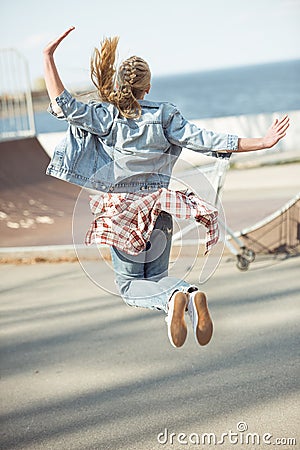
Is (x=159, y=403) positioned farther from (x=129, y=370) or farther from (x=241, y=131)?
(x=241, y=131)

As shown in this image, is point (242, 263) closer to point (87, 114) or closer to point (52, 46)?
point (87, 114)

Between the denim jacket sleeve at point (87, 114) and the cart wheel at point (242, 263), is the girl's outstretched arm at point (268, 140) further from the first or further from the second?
the cart wheel at point (242, 263)

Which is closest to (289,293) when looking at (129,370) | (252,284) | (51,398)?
(252,284)

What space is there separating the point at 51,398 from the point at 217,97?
7991cm

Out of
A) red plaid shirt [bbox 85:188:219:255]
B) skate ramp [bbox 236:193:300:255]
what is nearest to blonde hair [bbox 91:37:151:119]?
red plaid shirt [bbox 85:188:219:255]

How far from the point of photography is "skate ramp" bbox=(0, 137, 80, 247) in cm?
838

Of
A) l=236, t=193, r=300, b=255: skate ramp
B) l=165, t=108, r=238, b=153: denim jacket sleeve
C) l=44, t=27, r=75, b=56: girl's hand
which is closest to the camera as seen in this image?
l=44, t=27, r=75, b=56: girl's hand

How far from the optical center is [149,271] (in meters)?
2.95

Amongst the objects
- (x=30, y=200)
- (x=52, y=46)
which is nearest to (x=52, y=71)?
(x=52, y=46)

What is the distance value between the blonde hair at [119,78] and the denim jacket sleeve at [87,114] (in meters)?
0.05

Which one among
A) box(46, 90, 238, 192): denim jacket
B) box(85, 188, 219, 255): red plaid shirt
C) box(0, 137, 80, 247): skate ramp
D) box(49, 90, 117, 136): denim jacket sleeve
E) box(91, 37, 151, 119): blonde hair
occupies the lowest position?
box(0, 137, 80, 247): skate ramp

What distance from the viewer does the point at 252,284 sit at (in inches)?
240

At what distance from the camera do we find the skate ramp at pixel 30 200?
8.38 meters

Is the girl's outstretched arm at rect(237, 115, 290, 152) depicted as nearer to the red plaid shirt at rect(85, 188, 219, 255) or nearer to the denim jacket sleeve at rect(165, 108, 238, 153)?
the denim jacket sleeve at rect(165, 108, 238, 153)
